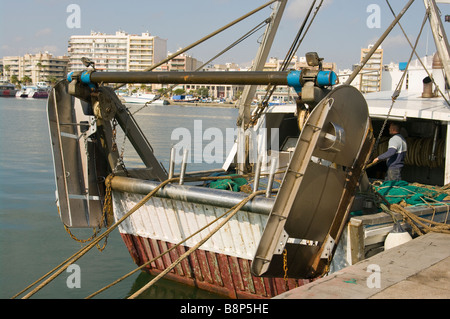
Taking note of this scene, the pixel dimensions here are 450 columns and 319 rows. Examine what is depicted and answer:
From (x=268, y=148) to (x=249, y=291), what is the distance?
15.8 feet

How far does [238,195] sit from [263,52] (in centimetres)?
527

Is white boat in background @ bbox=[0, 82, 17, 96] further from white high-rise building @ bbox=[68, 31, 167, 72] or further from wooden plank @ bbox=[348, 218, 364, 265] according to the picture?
wooden plank @ bbox=[348, 218, 364, 265]

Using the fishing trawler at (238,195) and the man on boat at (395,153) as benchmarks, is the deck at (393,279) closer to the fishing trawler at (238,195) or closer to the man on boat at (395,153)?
the fishing trawler at (238,195)

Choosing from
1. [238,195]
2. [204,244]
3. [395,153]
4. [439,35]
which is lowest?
[204,244]

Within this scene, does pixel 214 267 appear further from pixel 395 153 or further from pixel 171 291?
pixel 395 153

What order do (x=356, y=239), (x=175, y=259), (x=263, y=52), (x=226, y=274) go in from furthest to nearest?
(x=263, y=52) < (x=175, y=259) < (x=226, y=274) < (x=356, y=239)

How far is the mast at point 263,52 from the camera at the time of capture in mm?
11328

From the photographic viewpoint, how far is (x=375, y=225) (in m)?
7.11

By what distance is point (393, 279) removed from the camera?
5.47m

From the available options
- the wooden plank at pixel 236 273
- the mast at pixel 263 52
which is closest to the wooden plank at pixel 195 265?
the wooden plank at pixel 236 273

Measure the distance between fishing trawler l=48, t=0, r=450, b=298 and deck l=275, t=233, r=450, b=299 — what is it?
2.20 ft

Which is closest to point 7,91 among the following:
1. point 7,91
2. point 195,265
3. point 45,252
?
point 7,91

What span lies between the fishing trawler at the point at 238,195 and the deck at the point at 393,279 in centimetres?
67
